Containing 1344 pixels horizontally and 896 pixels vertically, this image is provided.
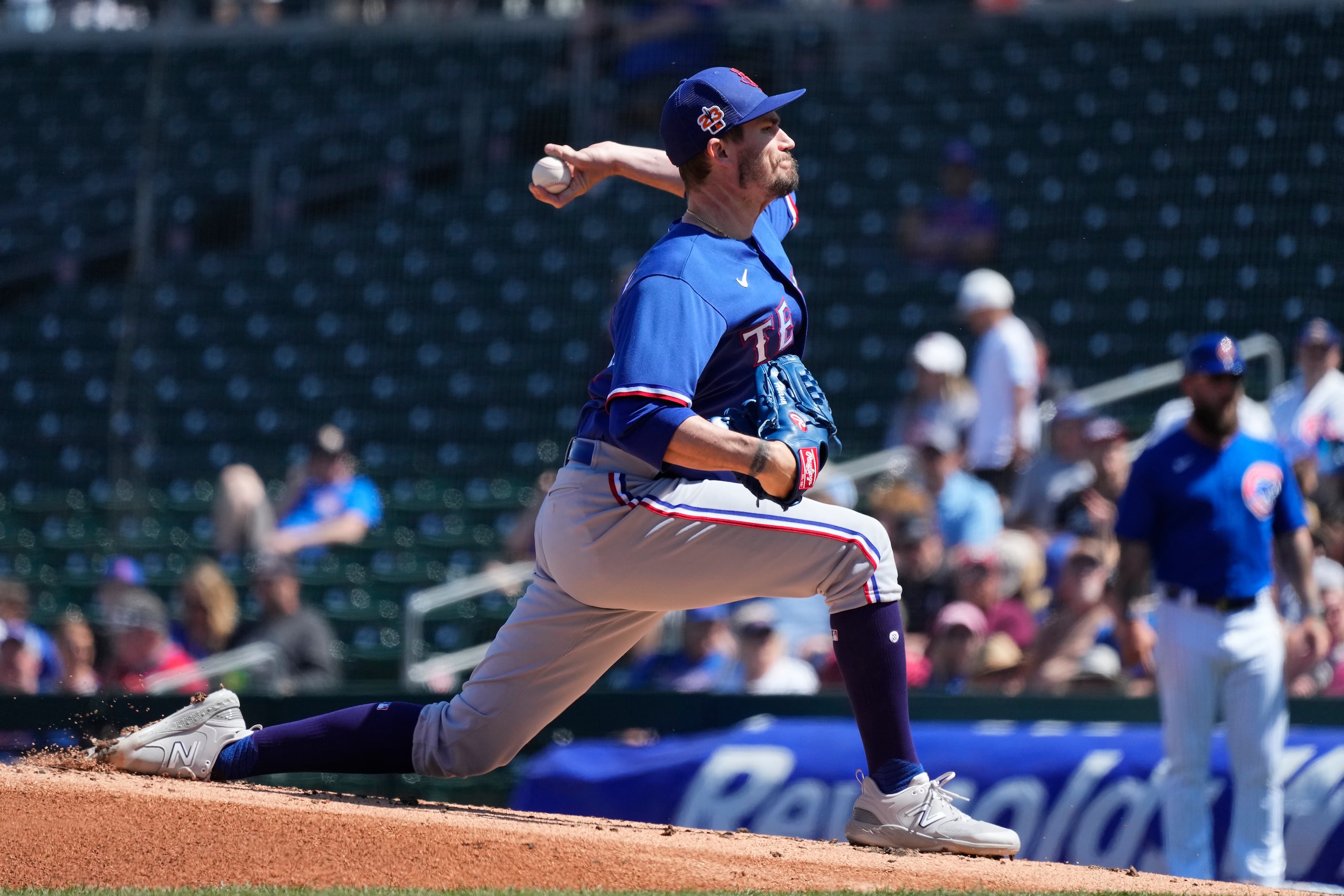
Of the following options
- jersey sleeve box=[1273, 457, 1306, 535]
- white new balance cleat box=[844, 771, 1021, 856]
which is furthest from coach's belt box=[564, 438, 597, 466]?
jersey sleeve box=[1273, 457, 1306, 535]

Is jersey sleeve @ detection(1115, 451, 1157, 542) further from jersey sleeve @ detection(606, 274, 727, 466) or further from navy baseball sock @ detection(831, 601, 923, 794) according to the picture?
jersey sleeve @ detection(606, 274, 727, 466)

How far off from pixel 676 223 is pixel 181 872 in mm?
1698

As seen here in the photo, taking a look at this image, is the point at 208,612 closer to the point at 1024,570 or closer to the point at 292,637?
the point at 292,637

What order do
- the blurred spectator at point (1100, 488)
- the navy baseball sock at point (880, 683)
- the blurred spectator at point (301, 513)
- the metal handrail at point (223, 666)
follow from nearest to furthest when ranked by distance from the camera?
the navy baseball sock at point (880, 683), the blurred spectator at point (1100, 488), the metal handrail at point (223, 666), the blurred spectator at point (301, 513)

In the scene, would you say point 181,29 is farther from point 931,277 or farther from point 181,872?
point 181,872

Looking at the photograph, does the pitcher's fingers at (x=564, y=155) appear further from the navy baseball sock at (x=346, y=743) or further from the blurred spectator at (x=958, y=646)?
the blurred spectator at (x=958, y=646)

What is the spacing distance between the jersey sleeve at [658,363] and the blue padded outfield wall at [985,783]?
2953mm

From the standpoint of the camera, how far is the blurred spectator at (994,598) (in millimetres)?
7055

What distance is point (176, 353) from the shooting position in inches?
527

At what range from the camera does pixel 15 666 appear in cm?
868

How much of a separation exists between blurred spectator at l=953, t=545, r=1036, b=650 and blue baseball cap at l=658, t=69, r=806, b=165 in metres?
3.88

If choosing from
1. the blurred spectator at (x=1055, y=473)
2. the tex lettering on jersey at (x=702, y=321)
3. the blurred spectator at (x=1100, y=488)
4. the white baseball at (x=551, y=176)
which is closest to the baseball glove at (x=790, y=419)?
the tex lettering on jersey at (x=702, y=321)

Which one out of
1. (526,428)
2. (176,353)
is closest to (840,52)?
(526,428)

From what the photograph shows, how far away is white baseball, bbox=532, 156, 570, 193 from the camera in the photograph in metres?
3.75
